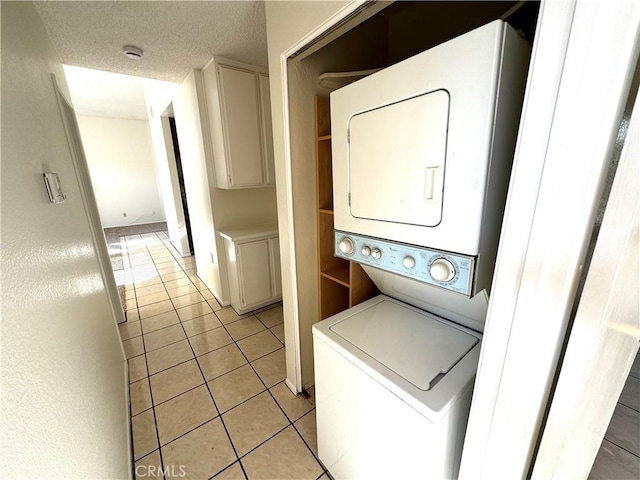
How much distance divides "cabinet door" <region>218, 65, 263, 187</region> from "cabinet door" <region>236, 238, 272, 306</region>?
2.03 feet

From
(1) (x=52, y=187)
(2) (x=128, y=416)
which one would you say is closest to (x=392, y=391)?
(1) (x=52, y=187)

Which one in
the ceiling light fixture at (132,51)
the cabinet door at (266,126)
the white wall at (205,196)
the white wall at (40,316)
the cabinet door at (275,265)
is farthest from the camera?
the cabinet door at (275,265)

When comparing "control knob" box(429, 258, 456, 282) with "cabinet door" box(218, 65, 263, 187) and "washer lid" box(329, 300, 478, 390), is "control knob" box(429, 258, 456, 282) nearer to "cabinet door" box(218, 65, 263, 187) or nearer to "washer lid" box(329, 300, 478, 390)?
"washer lid" box(329, 300, 478, 390)

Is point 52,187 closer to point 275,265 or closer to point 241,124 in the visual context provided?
point 241,124

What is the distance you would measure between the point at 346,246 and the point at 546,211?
0.74 meters

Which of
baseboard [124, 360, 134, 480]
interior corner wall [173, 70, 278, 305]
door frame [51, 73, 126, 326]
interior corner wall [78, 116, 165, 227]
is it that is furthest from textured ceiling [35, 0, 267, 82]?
interior corner wall [78, 116, 165, 227]

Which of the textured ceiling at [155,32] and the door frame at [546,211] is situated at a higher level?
the textured ceiling at [155,32]

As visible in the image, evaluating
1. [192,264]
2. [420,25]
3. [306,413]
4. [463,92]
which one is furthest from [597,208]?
[192,264]

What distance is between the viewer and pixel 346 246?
1180 millimetres

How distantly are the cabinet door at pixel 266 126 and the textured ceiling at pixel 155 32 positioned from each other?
0.18 metres

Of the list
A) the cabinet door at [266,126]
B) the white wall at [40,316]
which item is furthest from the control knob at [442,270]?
the cabinet door at [266,126]

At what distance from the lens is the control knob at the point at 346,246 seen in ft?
3.80

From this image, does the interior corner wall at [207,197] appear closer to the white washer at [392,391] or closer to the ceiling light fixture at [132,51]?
the ceiling light fixture at [132,51]

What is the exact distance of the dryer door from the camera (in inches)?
30.8
